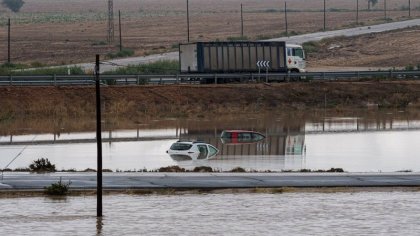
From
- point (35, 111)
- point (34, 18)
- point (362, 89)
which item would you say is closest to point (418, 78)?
point (362, 89)

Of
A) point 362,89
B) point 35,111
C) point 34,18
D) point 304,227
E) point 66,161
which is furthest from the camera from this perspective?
point 34,18

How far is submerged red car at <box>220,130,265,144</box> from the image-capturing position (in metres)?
61.9

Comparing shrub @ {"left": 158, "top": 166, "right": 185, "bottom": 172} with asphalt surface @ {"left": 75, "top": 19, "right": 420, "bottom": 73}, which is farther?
asphalt surface @ {"left": 75, "top": 19, "right": 420, "bottom": 73}

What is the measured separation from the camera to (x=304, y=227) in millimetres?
36219

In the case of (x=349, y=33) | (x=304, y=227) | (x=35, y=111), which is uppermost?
(x=349, y=33)

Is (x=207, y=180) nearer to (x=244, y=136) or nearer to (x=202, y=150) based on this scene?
(x=202, y=150)

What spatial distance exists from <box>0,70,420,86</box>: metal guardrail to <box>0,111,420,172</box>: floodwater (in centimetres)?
915

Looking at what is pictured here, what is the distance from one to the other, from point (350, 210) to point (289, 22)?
137974 mm

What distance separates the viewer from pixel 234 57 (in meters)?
87.9

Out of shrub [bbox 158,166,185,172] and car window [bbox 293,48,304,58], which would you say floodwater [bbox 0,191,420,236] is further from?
car window [bbox 293,48,304,58]

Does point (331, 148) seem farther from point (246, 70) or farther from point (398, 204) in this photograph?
point (246, 70)

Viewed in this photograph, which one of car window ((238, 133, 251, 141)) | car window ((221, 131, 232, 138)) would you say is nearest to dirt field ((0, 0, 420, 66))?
car window ((221, 131, 232, 138))

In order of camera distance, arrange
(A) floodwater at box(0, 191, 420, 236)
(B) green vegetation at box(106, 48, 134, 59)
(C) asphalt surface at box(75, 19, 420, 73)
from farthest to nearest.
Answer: (B) green vegetation at box(106, 48, 134, 59)
(C) asphalt surface at box(75, 19, 420, 73)
(A) floodwater at box(0, 191, 420, 236)

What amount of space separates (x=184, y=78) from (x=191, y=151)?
97.4ft
